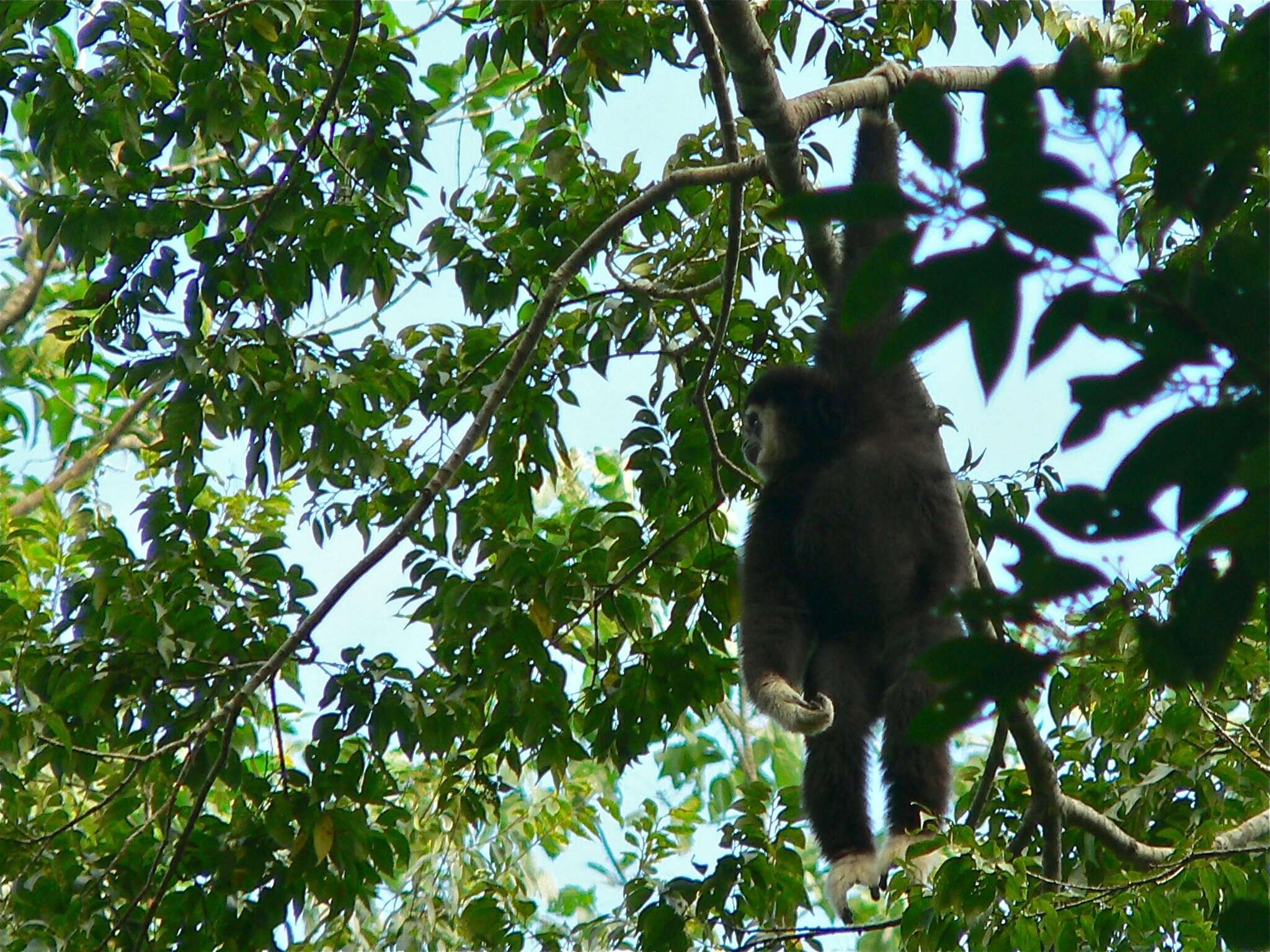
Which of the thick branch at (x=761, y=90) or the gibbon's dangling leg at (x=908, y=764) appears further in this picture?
the gibbon's dangling leg at (x=908, y=764)

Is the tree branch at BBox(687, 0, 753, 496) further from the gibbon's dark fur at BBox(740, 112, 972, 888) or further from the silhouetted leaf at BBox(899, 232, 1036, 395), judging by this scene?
the silhouetted leaf at BBox(899, 232, 1036, 395)

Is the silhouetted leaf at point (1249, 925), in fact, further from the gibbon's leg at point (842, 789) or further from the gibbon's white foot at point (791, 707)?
the gibbon's leg at point (842, 789)

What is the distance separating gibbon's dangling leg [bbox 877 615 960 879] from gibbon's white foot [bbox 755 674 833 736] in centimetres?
24

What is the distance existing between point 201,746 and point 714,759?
5174 mm

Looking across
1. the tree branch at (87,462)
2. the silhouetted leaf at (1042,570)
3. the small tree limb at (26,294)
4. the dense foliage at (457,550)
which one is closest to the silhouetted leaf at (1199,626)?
the silhouetted leaf at (1042,570)

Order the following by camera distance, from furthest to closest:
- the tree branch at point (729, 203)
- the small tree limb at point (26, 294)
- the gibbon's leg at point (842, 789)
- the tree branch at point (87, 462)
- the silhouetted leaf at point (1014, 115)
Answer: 1. the small tree limb at point (26, 294)
2. the tree branch at point (87, 462)
3. the gibbon's leg at point (842, 789)
4. the tree branch at point (729, 203)
5. the silhouetted leaf at point (1014, 115)

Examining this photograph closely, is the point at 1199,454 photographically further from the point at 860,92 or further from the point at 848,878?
the point at 848,878

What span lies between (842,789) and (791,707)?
0.50m

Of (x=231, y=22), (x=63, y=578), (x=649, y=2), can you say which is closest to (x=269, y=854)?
(x=63, y=578)

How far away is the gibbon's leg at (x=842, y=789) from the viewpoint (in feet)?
13.1

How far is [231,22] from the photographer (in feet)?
14.7

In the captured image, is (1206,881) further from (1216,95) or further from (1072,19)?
(1072,19)

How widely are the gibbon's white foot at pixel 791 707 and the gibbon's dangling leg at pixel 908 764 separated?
0.24 m

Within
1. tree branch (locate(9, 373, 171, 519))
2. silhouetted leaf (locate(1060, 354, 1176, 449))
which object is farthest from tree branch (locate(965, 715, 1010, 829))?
tree branch (locate(9, 373, 171, 519))
